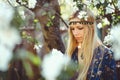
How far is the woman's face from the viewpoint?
148 centimetres

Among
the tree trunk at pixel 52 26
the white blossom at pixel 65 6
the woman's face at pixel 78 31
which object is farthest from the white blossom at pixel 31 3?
the woman's face at pixel 78 31

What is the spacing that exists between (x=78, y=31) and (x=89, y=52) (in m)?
0.15

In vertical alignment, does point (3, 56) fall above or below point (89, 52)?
above

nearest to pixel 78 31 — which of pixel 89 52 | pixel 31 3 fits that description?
pixel 89 52

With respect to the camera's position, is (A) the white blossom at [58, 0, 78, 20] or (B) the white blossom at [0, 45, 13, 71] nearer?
(B) the white blossom at [0, 45, 13, 71]

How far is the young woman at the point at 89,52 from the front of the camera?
5.02ft

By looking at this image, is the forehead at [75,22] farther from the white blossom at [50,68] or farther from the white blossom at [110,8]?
the white blossom at [50,68]

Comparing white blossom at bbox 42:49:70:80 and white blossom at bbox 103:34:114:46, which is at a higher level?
white blossom at bbox 42:49:70:80

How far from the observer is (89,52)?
1.59 m

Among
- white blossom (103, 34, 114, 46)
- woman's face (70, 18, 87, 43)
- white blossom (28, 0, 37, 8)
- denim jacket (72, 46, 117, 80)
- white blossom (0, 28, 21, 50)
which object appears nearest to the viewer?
white blossom (0, 28, 21, 50)

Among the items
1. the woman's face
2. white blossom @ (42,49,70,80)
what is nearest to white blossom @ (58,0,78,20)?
the woman's face

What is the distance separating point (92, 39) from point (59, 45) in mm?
617

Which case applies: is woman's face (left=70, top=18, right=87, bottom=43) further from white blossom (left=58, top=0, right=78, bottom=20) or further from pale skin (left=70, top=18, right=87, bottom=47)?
white blossom (left=58, top=0, right=78, bottom=20)

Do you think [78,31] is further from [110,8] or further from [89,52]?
[110,8]
